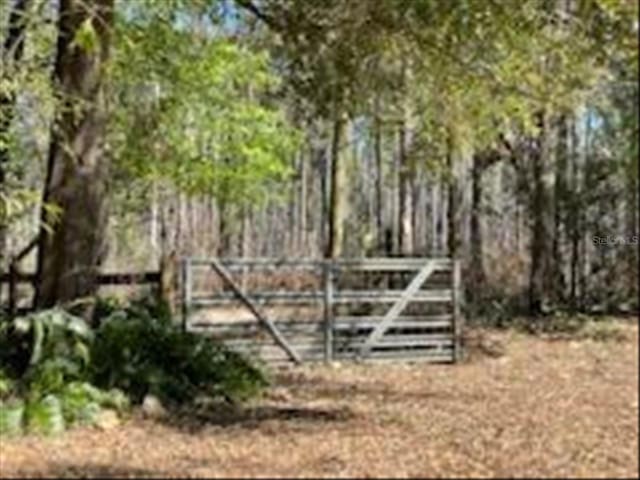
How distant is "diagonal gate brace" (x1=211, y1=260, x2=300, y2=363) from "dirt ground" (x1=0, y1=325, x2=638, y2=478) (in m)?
0.70

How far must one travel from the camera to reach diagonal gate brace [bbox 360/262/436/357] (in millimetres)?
18395

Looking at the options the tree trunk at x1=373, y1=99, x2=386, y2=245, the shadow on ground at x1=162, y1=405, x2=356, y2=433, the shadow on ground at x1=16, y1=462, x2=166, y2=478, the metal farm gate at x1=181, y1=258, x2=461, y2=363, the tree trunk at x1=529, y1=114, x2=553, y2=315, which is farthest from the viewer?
the tree trunk at x1=373, y1=99, x2=386, y2=245

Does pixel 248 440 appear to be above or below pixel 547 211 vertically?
below

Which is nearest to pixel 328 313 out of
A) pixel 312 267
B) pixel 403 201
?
pixel 312 267

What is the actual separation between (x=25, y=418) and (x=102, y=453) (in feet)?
5.30

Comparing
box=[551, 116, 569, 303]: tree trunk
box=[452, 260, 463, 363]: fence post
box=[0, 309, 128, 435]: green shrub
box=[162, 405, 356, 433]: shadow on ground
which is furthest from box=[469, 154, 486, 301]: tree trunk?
box=[162, 405, 356, 433]: shadow on ground

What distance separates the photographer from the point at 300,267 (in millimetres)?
17969

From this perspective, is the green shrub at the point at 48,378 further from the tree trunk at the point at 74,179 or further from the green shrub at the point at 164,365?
the tree trunk at the point at 74,179

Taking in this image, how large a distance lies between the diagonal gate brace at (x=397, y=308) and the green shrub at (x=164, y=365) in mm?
3503

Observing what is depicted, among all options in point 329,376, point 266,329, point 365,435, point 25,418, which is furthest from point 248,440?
point 266,329

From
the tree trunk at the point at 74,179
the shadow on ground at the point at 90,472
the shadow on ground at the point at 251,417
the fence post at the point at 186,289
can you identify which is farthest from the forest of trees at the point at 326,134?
the shadow on ground at the point at 90,472

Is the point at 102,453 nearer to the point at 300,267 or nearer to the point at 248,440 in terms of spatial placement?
the point at 248,440

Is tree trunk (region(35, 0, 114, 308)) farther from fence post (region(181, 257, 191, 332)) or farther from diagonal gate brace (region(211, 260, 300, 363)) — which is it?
diagonal gate brace (region(211, 260, 300, 363))

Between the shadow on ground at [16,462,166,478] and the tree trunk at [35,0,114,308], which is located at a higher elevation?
the tree trunk at [35,0,114,308]
